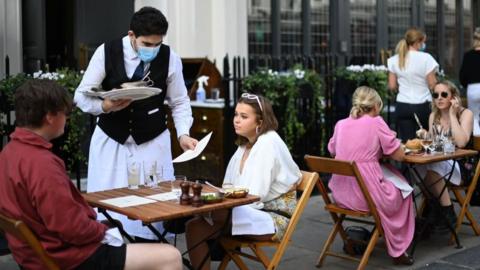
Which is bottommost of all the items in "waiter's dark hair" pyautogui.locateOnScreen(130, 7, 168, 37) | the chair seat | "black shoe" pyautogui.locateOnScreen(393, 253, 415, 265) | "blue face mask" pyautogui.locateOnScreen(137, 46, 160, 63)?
"black shoe" pyautogui.locateOnScreen(393, 253, 415, 265)

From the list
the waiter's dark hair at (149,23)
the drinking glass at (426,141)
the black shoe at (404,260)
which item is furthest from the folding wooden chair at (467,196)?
the waiter's dark hair at (149,23)

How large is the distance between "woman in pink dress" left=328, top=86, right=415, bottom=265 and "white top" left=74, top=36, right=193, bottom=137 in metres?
1.31

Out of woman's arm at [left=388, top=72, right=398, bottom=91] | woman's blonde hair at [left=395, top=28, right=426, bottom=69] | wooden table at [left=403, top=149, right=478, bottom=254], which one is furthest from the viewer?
woman's arm at [left=388, top=72, right=398, bottom=91]

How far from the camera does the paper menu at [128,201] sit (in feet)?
12.2

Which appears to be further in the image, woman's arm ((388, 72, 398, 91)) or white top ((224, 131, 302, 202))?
woman's arm ((388, 72, 398, 91))

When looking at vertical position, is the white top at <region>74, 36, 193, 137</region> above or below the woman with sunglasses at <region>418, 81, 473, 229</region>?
above

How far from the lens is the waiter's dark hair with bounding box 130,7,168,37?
4148 millimetres

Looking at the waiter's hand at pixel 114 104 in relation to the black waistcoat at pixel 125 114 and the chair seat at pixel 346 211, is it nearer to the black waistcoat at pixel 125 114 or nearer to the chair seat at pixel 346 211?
the black waistcoat at pixel 125 114

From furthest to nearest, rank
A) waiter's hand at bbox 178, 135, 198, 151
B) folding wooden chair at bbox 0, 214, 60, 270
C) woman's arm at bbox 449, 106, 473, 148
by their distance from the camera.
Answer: woman's arm at bbox 449, 106, 473, 148, waiter's hand at bbox 178, 135, 198, 151, folding wooden chair at bbox 0, 214, 60, 270

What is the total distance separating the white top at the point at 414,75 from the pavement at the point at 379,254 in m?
2.10

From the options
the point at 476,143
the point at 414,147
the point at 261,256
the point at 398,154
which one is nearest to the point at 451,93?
the point at 476,143

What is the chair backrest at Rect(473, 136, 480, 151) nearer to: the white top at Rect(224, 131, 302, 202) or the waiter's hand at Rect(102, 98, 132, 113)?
the white top at Rect(224, 131, 302, 202)

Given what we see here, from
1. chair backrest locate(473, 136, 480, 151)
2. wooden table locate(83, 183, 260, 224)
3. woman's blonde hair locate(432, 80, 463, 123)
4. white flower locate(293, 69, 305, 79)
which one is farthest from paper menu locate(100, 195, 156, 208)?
white flower locate(293, 69, 305, 79)

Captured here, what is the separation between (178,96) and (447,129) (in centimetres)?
265
